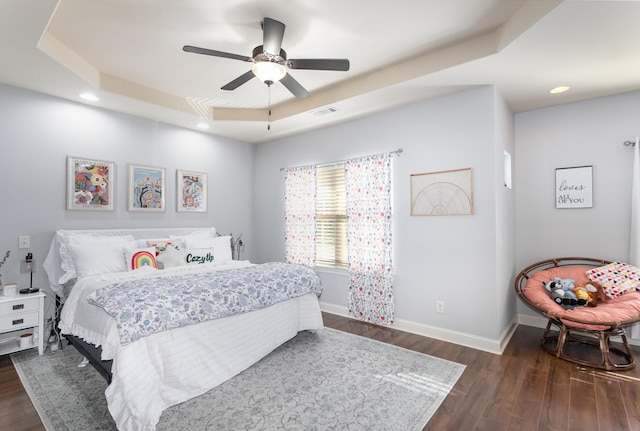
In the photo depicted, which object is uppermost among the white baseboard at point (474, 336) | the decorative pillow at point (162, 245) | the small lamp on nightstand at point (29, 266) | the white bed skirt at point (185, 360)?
the decorative pillow at point (162, 245)

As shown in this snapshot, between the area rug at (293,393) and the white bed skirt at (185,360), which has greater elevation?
the white bed skirt at (185,360)

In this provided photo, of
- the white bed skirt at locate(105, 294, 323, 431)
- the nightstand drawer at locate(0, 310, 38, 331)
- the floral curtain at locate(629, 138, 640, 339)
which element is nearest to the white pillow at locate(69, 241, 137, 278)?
the nightstand drawer at locate(0, 310, 38, 331)

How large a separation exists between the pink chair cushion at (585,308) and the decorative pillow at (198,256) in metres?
3.60

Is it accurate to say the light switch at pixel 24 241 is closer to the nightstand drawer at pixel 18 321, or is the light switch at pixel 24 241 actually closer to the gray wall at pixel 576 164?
the nightstand drawer at pixel 18 321

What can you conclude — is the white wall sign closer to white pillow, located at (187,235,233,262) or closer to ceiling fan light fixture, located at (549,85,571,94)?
ceiling fan light fixture, located at (549,85,571,94)

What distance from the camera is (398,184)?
3771 millimetres

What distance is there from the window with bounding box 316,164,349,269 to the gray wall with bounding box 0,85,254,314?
5.59ft

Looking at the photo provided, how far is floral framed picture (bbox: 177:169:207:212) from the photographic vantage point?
4.45 m

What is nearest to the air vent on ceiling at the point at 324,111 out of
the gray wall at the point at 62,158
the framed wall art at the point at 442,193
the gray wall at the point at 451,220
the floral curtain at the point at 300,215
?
the gray wall at the point at 451,220

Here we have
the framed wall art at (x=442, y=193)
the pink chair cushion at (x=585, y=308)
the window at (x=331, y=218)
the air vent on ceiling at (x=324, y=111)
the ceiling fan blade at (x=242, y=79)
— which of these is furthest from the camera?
the window at (x=331, y=218)

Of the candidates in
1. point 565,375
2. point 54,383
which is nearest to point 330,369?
point 565,375

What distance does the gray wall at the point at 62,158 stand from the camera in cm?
312

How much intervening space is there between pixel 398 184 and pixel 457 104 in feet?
3.48

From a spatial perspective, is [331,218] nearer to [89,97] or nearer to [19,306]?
[89,97]
